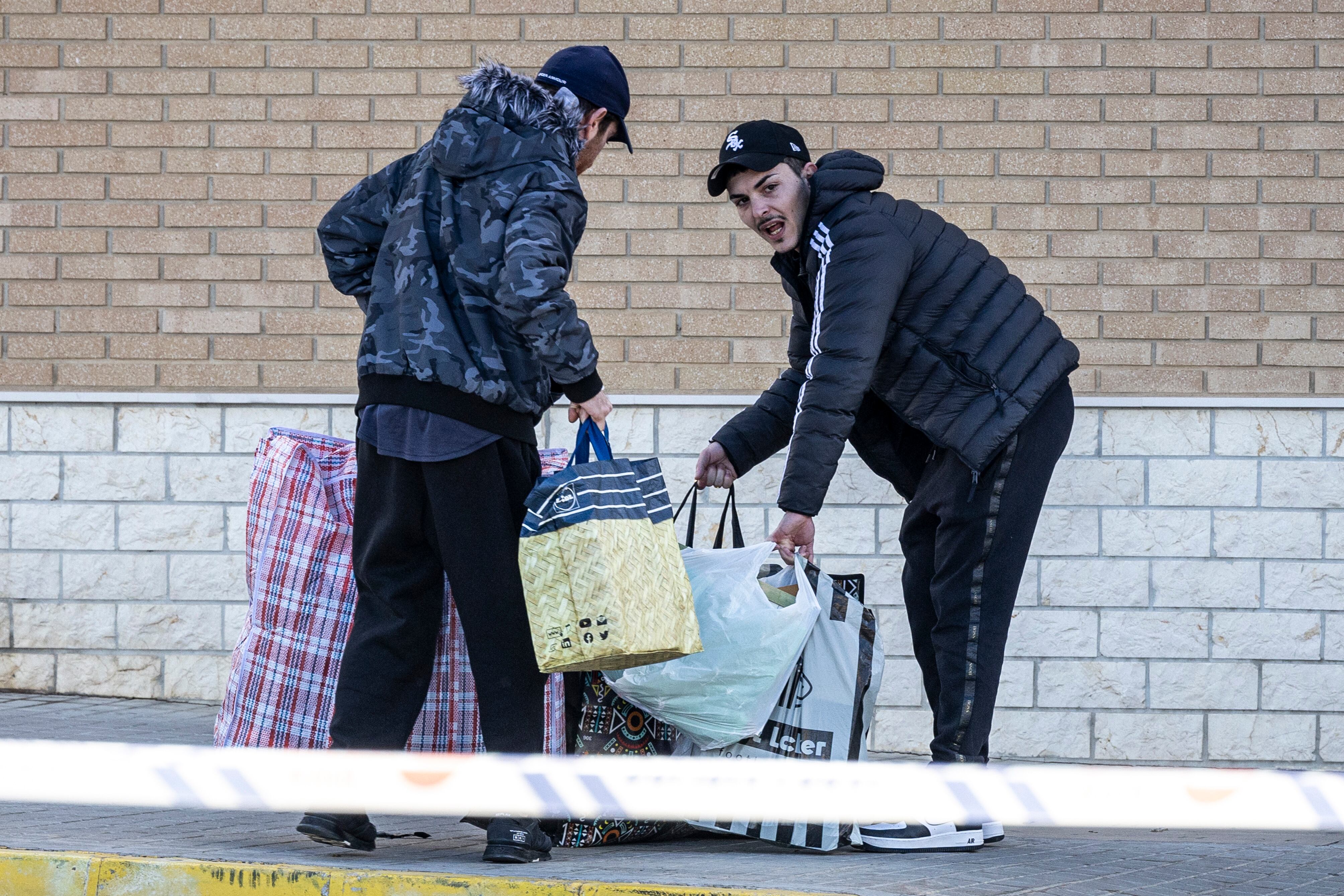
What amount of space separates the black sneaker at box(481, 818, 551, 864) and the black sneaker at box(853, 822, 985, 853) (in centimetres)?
93

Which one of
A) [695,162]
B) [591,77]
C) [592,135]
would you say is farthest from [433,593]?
[695,162]

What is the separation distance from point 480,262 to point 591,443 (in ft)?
1.72

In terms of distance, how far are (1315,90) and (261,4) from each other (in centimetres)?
429

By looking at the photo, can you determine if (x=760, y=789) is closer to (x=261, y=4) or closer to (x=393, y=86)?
(x=393, y=86)

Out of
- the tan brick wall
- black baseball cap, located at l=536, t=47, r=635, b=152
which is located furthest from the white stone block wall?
black baseball cap, located at l=536, t=47, r=635, b=152

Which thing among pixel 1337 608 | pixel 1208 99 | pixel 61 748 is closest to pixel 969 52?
pixel 1208 99

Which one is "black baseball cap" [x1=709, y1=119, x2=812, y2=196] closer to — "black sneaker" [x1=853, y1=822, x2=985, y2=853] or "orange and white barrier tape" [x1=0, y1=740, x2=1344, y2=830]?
"orange and white barrier tape" [x1=0, y1=740, x2=1344, y2=830]

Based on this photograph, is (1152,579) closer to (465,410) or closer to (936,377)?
(936,377)

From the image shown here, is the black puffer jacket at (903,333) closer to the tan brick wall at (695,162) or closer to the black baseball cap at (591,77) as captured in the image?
the black baseball cap at (591,77)

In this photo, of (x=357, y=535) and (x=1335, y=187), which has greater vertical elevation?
(x=1335, y=187)

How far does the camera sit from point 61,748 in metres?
4.42

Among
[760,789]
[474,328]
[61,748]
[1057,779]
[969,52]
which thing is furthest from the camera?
[969,52]

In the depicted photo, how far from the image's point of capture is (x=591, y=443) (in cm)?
320

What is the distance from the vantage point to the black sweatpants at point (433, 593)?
9.90ft
